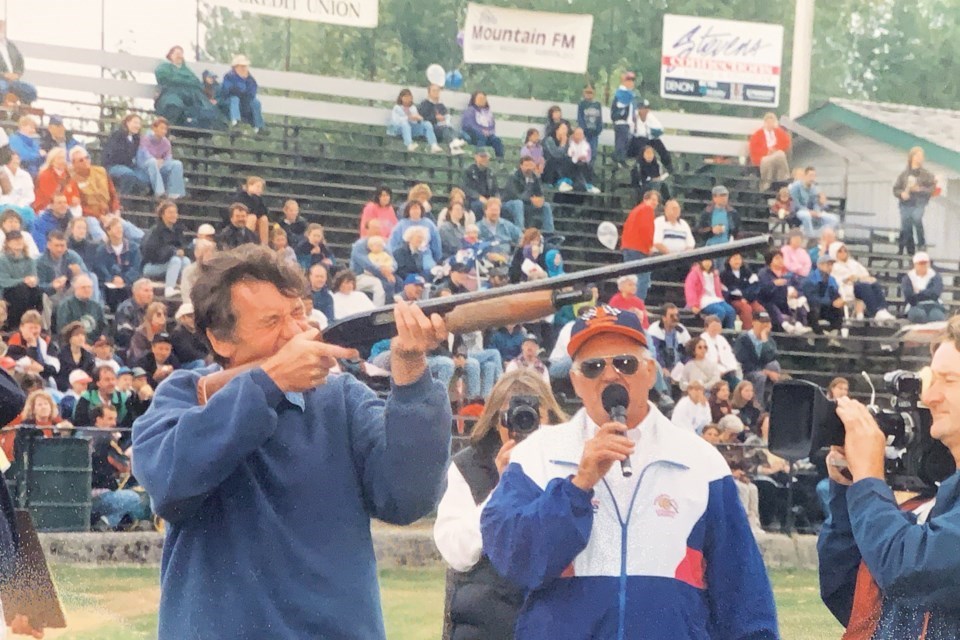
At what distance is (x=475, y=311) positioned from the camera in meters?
3.05

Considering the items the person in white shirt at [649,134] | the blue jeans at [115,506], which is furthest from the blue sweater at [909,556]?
the person in white shirt at [649,134]

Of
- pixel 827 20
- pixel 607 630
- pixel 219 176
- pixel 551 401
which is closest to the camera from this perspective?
pixel 607 630

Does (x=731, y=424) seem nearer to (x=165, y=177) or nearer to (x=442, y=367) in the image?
(x=442, y=367)

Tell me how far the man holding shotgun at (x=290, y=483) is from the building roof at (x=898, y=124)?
77.8 feet

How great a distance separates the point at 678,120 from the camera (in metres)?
26.0

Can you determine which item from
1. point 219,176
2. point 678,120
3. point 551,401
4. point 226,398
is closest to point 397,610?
point 551,401

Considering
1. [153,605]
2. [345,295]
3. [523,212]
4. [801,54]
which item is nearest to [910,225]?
[801,54]

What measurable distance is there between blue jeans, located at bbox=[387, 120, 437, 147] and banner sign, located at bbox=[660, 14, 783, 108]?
17.2 feet

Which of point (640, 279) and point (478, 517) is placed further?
point (640, 279)

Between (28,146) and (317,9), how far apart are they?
774cm

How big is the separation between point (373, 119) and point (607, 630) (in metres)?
20.1

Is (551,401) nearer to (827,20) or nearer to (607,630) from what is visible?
(607,630)

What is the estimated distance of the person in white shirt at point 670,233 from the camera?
18609mm

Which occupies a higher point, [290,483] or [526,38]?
[526,38]
